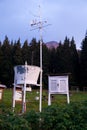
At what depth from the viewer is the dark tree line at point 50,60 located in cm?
5822

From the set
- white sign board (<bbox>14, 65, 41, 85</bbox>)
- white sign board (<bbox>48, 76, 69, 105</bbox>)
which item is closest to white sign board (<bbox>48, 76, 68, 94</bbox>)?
white sign board (<bbox>48, 76, 69, 105</bbox>)

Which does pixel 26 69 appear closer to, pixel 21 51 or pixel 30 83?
pixel 30 83

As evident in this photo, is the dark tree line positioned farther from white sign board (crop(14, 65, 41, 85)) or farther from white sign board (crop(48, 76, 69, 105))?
white sign board (crop(14, 65, 41, 85))

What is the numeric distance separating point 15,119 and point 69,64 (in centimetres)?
5143

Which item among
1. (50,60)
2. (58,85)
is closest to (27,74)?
(58,85)

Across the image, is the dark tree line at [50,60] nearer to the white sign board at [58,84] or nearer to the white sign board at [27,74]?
the white sign board at [58,84]

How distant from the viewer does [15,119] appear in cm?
910

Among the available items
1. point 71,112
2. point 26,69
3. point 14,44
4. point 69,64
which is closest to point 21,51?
point 14,44

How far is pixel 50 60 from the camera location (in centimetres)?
6291

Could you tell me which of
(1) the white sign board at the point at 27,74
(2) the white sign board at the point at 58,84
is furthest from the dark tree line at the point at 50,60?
(1) the white sign board at the point at 27,74

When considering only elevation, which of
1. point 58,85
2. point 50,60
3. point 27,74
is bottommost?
point 58,85

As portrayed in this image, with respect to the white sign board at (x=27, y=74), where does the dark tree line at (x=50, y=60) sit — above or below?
above

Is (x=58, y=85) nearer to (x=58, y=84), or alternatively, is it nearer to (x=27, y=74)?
(x=58, y=84)

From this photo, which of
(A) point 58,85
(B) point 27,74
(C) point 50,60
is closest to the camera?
(B) point 27,74
